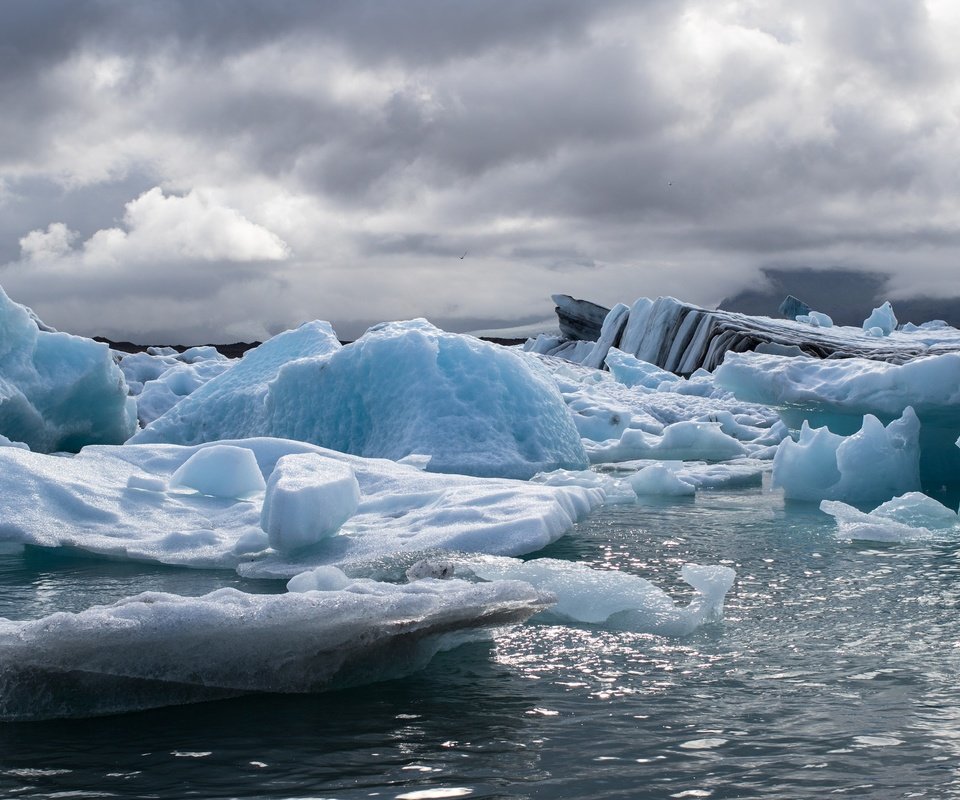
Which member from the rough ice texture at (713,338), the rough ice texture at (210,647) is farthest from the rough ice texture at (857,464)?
the rough ice texture at (713,338)

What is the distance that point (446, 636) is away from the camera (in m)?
3.93

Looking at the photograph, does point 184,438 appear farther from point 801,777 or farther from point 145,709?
point 801,777

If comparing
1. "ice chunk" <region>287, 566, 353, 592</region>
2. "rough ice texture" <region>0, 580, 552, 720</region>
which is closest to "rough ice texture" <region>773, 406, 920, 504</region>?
"ice chunk" <region>287, 566, 353, 592</region>

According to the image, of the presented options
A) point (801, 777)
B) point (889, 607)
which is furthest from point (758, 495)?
point (801, 777)

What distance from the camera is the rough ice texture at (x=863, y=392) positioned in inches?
371

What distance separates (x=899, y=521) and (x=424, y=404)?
16.7 feet

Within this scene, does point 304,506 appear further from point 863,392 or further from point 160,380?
point 160,380

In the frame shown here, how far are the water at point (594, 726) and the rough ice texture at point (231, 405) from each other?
736 cm

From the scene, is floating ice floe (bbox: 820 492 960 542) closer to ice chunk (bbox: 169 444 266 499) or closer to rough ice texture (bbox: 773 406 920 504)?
rough ice texture (bbox: 773 406 920 504)

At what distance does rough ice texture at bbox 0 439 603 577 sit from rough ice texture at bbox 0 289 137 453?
3849mm

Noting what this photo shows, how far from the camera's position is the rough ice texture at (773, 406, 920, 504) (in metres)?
9.39

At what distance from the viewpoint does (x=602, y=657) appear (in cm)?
405

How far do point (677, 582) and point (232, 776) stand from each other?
3.11m

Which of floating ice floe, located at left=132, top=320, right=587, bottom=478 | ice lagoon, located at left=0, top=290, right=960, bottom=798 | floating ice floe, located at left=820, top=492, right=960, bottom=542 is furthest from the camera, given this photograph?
floating ice floe, located at left=132, top=320, right=587, bottom=478
